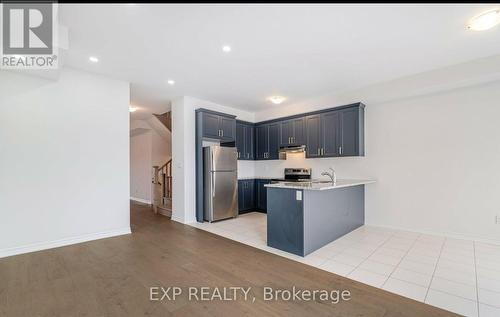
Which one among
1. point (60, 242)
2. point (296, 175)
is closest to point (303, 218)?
point (296, 175)

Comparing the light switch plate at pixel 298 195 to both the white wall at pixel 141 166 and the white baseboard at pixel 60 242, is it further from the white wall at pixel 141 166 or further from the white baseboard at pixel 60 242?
the white wall at pixel 141 166

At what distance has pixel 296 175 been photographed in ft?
18.1

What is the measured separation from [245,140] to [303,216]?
3.51m

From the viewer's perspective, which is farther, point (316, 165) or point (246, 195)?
point (246, 195)

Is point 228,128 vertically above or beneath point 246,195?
above

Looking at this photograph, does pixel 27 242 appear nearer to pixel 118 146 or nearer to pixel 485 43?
pixel 118 146

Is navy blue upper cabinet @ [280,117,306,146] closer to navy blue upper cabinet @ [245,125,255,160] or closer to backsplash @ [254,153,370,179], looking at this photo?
backsplash @ [254,153,370,179]

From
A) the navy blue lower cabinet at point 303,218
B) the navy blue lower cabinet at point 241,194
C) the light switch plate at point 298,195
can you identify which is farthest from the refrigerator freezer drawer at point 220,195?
the light switch plate at point 298,195

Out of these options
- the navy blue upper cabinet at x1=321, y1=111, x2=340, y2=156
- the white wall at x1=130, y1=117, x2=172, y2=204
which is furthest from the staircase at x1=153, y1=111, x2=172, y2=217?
the navy blue upper cabinet at x1=321, y1=111, x2=340, y2=156

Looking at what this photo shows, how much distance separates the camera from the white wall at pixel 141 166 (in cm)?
790

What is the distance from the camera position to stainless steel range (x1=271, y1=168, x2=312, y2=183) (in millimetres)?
5363

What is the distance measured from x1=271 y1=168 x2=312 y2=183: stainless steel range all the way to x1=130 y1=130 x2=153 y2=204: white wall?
4.85 metres

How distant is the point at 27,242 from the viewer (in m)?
3.16

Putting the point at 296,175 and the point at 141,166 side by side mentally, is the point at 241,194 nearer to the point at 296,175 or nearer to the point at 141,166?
the point at 296,175
